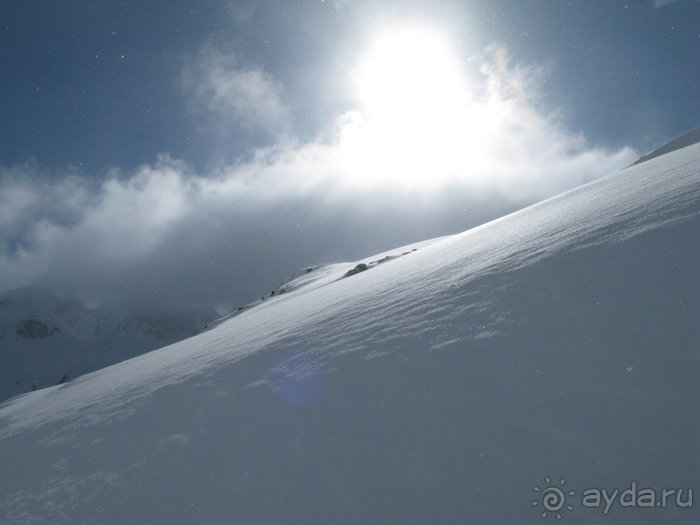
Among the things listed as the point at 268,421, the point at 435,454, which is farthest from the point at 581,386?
the point at 268,421

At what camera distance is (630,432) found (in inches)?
65.0

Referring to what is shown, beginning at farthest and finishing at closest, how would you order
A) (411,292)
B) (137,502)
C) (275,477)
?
(411,292) < (137,502) < (275,477)

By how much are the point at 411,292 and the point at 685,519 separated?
11.6 feet

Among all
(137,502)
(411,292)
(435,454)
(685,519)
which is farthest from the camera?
(411,292)

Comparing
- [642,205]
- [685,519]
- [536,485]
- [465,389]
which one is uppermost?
[642,205]

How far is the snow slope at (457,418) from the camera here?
1.65 m

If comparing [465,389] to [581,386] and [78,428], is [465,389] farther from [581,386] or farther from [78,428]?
[78,428]

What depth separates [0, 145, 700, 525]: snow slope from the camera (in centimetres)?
165

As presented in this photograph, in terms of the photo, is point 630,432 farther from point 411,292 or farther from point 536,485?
point 411,292

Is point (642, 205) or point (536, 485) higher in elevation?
point (642, 205)

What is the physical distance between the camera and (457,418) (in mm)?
2078

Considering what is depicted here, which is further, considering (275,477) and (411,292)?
(411,292)

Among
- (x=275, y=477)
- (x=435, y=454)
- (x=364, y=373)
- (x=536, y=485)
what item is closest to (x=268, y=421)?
(x=275, y=477)

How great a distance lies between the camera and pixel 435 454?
75.5 inches
